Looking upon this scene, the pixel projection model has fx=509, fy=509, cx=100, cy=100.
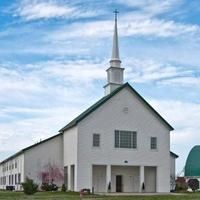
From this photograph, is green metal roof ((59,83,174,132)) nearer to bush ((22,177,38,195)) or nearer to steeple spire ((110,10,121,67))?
steeple spire ((110,10,121,67))

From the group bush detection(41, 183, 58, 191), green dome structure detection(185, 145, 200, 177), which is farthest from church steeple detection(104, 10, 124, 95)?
green dome structure detection(185, 145, 200, 177)

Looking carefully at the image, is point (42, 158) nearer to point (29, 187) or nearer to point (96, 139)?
point (96, 139)

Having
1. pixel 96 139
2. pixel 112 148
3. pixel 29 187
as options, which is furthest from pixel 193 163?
pixel 29 187

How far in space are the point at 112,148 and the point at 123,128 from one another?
8.76 ft

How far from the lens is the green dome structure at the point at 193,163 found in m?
74.7

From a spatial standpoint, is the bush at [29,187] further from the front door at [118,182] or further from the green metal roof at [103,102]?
the front door at [118,182]

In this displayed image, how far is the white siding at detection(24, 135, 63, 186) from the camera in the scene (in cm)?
5762

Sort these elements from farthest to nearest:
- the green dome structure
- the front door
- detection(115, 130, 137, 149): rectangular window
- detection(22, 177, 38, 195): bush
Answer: the green dome structure, the front door, detection(115, 130, 137, 149): rectangular window, detection(22, 177, 38, 195): bush

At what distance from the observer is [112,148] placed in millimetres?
54938

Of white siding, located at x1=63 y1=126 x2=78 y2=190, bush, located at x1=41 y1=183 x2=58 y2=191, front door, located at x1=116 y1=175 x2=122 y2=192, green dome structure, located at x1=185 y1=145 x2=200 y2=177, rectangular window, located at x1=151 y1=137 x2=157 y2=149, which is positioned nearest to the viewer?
white siding, located at x1=63 y1=126 x2=78 y2=190

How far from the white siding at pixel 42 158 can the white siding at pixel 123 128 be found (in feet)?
19.1

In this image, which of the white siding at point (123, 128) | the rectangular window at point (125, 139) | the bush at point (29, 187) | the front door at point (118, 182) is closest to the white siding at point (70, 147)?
the white siding at point (123, 128)

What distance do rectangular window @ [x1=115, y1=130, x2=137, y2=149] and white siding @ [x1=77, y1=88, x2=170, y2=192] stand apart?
444 mm

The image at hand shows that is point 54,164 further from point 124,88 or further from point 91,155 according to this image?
point 124,88
